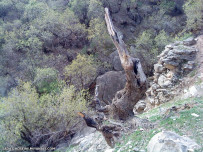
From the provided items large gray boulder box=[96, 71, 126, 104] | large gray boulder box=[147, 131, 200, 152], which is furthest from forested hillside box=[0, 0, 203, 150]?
large gray boulder box=[147, 131, 200, 152]

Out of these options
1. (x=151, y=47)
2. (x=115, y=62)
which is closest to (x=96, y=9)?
(x=115, y=62)

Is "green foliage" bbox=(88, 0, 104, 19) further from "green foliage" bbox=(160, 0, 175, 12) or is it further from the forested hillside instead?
"green foliage" bbox=(160, 0, 175, 12)

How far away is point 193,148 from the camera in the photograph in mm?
5262

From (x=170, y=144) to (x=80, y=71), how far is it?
17781 mm

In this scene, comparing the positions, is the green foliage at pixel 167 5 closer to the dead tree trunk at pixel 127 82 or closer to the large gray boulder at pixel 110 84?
the large gray boulder at pixel 110 84

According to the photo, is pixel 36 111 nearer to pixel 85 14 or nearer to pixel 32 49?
pixel 32 49

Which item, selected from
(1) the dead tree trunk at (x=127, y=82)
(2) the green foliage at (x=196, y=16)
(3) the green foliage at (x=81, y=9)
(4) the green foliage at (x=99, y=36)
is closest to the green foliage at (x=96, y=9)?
(4) the green foliage at (x=99, y=36)

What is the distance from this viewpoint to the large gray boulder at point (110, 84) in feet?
63.3

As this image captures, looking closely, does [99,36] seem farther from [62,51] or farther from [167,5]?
[167,5]

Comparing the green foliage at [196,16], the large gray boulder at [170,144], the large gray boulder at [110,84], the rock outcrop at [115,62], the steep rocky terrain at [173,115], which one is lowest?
the large gray boulder at [110,84]

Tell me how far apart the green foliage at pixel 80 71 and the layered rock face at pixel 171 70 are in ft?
30.5

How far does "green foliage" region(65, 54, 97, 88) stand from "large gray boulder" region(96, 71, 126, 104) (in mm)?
2256

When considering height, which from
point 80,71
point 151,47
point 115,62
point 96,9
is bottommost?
point 115,62

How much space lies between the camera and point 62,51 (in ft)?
99.2
